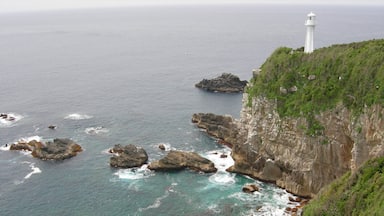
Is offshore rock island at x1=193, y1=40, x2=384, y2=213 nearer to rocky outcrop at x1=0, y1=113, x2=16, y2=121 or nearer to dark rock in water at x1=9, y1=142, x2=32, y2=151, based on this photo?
dark rock in water at x1=9, y1=142, x2=32, y2=151

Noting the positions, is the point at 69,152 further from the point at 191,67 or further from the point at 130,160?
the point at 191,67

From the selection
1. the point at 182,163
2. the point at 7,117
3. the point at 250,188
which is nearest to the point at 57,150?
the point at 182,163

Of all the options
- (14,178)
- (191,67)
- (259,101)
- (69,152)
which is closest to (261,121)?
(259,101)

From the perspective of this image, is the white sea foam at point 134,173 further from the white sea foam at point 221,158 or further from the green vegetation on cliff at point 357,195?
the green vegetation on cliff at point 357,195

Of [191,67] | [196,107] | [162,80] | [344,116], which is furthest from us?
[191,67]

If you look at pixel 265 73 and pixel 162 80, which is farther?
pixel 162 80

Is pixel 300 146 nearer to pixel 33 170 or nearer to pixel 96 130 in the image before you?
pixel 33 170

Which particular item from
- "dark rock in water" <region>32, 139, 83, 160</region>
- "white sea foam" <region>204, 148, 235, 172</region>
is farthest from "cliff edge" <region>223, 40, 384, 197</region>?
"dark rock in water" <region>32, 139, 83, 160</region>
